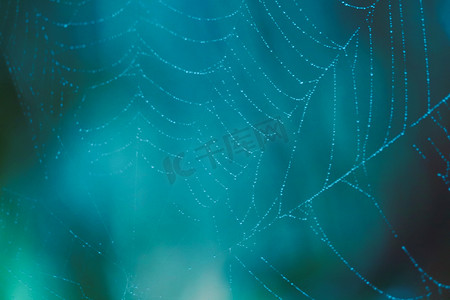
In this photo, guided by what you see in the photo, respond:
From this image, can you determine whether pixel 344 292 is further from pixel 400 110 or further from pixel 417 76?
pixel 417 76

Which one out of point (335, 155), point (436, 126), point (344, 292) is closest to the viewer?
point (436, 126)

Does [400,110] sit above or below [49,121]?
below

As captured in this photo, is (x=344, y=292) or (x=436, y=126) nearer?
(x=436, y=126)

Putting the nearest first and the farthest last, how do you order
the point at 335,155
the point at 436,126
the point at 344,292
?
1. the point at 436,126
2. the point at 344,292
3. the point at 335,155

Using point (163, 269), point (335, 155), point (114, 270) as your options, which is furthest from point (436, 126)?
point (114, 270)

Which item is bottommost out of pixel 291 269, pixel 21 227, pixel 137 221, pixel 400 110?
pixel 291 269
